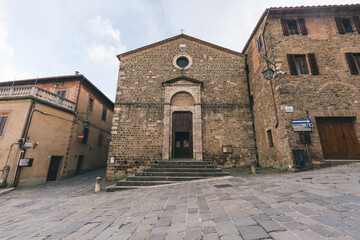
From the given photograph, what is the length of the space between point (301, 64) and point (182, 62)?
7.58m

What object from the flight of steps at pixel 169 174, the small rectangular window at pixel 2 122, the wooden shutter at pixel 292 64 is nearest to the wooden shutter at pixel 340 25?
the wooden shutter at pixel 292 64

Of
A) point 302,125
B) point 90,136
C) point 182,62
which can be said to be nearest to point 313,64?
point 302,125

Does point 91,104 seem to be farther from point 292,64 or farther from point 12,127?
point 292,64

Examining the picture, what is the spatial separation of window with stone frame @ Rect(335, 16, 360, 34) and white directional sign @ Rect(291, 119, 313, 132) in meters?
6.11

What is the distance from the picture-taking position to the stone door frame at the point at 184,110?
32.5ft

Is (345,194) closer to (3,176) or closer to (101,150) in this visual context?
(3,176)

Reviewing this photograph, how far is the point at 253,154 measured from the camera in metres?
9.98

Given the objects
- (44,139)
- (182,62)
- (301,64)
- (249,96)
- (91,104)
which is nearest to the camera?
(301,64)

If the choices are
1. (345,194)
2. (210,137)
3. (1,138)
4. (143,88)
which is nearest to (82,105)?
(1,138)

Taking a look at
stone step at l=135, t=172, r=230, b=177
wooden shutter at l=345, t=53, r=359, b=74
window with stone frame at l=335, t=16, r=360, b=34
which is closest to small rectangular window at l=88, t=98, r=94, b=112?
stone step at l=135, t=172, r=230, b=177

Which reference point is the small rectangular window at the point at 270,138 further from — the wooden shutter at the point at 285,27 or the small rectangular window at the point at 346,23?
the small rectangular window at the point at 346,23

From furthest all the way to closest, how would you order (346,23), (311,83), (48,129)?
(48,129) → (346,23) → (311,83)

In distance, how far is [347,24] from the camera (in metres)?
9.16

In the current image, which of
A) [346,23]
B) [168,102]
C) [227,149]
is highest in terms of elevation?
[346,23]
